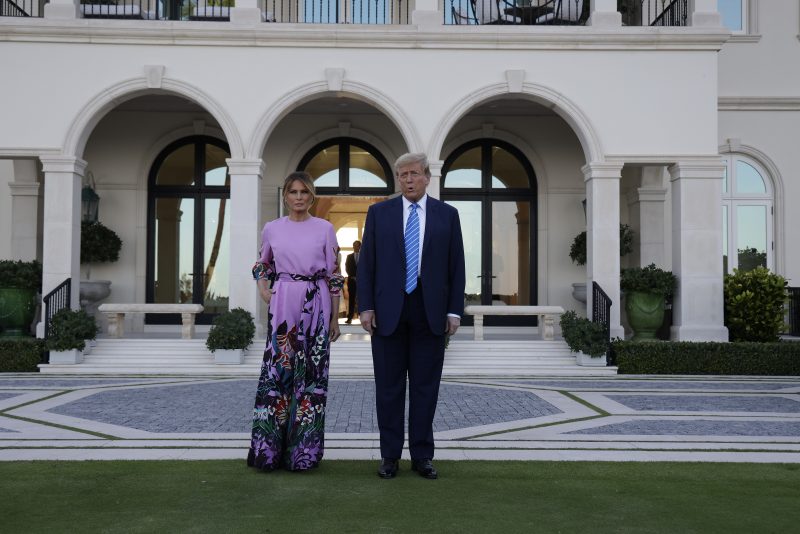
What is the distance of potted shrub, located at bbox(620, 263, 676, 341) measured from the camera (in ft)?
40.9

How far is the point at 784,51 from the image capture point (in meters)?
15.8

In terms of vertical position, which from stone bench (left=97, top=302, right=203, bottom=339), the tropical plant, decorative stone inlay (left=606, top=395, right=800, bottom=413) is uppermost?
the tropical plant

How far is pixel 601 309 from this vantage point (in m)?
12.2

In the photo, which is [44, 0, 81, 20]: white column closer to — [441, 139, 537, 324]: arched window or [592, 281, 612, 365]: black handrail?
[441, 139, 537, 324]: arched window

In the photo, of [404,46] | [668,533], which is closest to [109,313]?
[404,46]

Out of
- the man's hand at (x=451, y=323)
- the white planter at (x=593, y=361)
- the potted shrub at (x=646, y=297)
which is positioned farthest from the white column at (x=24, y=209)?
the man's hand at (x=451, y=323)

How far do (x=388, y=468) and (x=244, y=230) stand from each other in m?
8.39

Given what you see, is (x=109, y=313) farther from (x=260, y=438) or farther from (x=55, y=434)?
(x=260, y=438)

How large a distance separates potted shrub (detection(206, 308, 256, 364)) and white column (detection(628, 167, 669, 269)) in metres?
7.64

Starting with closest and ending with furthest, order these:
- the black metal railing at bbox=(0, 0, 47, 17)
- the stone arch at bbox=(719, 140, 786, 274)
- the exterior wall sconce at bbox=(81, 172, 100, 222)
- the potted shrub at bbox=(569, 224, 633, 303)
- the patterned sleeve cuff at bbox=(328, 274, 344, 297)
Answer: the patterned sleeve cuff at bbox=(328, 274, 344, 297) < the exterior wall sconce at bbox=(81, 172, 100, 222) < the black metal railing at bbox=(0, 0, 47, 17) < the potted shrub at bbox=(569, 224, 633, 303) < the stone arch at bbox=(719, 140, 786, 274)

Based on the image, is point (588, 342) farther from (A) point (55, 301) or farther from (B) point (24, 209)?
(B) point (24, 209)

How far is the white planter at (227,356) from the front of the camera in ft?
38.7

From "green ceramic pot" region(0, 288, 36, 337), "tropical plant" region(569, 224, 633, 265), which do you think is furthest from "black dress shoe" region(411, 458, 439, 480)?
"tropical plant" region(569, 224, 633, 265)

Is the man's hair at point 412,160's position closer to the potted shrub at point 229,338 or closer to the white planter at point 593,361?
the potted shrub at point 229,338
